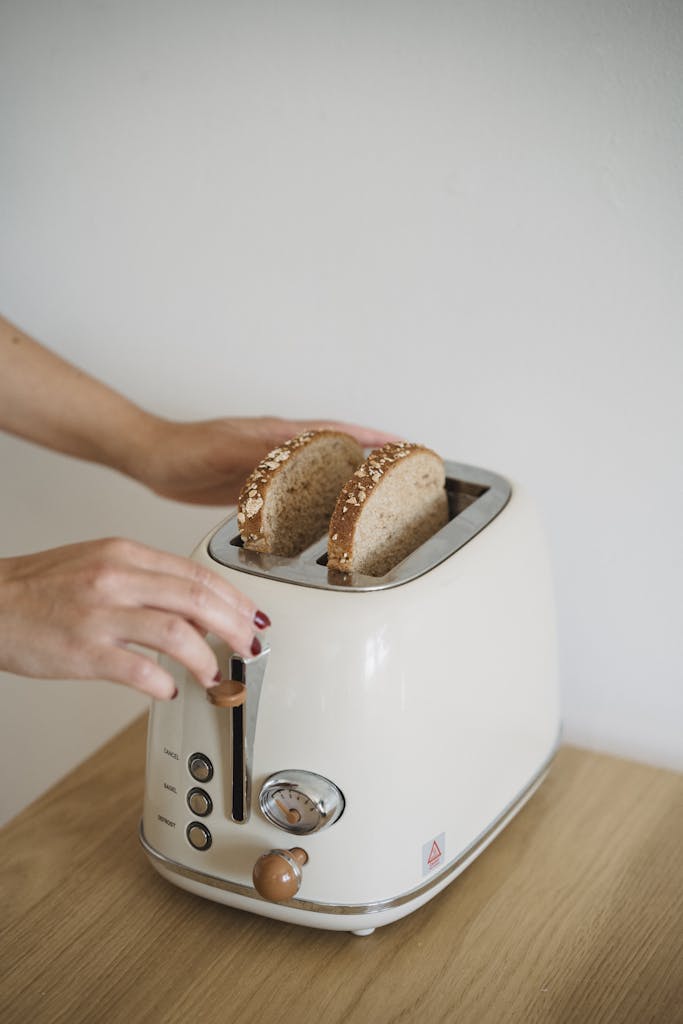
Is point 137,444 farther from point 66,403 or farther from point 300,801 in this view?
point 300,801

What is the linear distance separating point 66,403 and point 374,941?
598mm

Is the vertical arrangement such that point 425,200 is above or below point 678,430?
above

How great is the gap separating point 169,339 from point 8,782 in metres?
0.63

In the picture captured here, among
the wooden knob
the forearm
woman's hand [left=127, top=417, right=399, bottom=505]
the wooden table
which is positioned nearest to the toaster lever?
the wooden knob

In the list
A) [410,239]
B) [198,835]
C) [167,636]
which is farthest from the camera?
[410,239]

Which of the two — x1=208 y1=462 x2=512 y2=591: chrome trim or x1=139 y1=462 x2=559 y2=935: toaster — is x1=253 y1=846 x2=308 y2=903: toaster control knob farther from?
x1=208 y1=462 x2=512 y2=591: chrome trim

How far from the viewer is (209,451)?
0.95 m

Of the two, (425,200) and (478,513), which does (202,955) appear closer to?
(478,513)

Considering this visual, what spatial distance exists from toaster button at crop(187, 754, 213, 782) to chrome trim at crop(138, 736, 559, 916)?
3.1 inches

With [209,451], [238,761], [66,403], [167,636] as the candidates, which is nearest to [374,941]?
[238,761]

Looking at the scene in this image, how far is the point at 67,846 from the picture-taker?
0.82 meters

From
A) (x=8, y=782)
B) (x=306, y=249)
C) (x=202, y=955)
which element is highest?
(x=306, y=249)

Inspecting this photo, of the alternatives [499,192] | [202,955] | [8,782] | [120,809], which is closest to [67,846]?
[120,809]

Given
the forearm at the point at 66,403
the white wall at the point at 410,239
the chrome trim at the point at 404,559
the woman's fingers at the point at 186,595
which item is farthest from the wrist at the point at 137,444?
the woman's fingers at the point at 186,595
